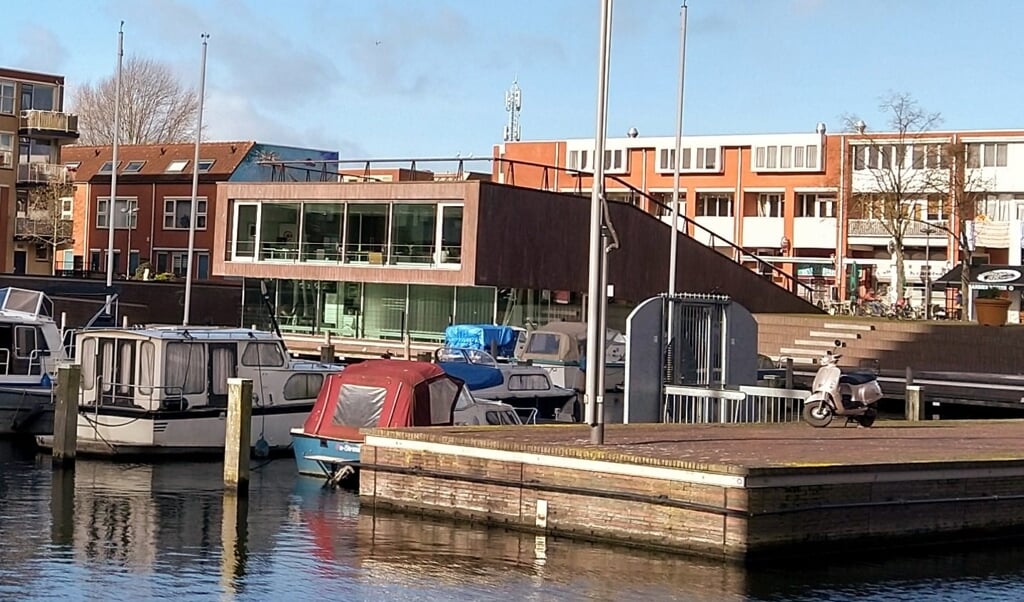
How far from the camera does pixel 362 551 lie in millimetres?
21422

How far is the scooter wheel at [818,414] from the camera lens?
88.7 ft

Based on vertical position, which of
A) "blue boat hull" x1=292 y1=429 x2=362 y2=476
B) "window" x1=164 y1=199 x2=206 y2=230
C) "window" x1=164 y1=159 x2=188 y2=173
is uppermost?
"window" x1=164 y1=159 x2=188 y2=173

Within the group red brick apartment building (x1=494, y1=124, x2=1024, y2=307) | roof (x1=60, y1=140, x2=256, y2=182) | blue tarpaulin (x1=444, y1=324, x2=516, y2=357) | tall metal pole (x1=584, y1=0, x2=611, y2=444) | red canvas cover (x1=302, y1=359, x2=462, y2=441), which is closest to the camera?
tall metal pole (x1=584, y1=0, x2=611, y2=444)

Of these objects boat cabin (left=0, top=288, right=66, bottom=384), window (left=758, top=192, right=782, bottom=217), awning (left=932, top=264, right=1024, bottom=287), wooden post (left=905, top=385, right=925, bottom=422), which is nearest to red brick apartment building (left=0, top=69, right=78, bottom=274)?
window (left=758, top=192, right=782, bottom=217)

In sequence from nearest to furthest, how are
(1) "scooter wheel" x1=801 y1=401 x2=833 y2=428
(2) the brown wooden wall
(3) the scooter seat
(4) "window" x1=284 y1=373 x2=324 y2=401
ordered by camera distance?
(1) "scooter wheel" x1=801 y1=401 x2=833 y2=428
(3) the scooter seat
(4) "window" x1=284 y1=373 x2=324 y2=401
(2) the brown wooden wall

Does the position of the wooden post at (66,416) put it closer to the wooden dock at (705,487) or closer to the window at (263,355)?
the window at (263,355)

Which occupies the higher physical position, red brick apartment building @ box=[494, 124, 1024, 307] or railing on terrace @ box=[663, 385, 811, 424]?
red brick apartment building @ box=[494, 124, 1024, 307]

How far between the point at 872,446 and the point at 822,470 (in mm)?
4220

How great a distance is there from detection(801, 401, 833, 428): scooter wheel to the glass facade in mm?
22945

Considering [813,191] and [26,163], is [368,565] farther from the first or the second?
[813,191]

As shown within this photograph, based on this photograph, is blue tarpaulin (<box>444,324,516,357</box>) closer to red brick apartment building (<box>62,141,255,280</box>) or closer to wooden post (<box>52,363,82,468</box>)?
wooden post (<box>52,363,82,468</box>)

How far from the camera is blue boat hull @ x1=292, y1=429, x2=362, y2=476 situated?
27.8m

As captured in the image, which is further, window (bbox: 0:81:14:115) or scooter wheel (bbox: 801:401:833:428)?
window (bbox: 0:81:14:115)

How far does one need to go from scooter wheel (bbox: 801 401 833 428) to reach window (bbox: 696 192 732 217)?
66649mm
